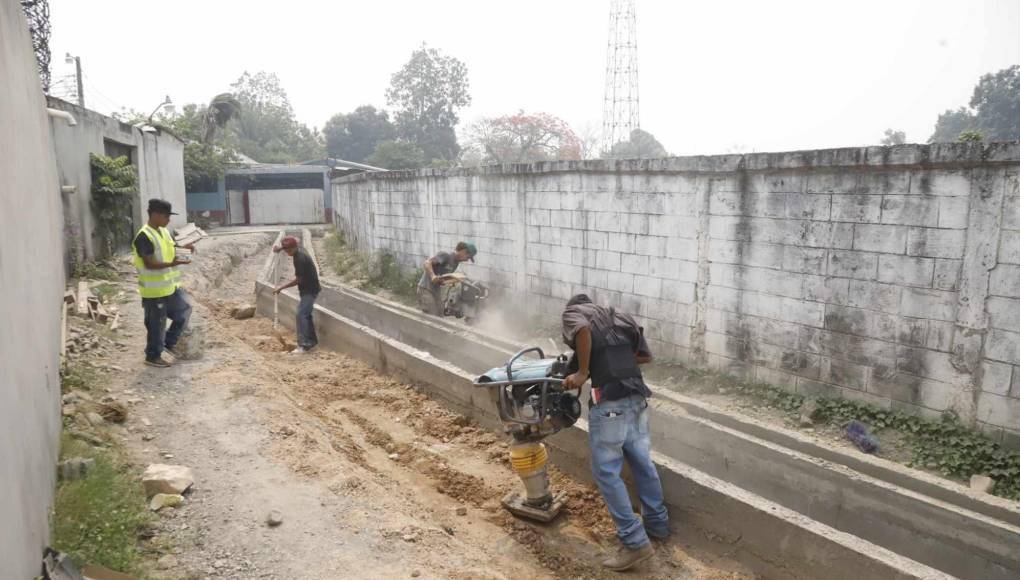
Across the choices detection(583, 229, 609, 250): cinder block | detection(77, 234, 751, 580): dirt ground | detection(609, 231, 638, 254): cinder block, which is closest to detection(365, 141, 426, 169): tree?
detection(583, 229, 609, 250): cinder block

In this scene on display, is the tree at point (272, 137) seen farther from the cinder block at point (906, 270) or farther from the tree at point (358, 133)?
the cinder block at point (906, 270)

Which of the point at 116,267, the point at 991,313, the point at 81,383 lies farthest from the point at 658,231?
the point at 116,267

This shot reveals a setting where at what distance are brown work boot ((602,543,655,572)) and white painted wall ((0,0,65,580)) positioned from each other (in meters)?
2.88

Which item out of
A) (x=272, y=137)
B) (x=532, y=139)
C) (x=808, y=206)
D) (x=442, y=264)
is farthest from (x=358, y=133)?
(x=808, y=206)

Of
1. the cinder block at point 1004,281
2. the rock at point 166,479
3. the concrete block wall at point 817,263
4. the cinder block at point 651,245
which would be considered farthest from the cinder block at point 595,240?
the rock at point 166,479

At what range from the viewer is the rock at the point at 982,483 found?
465cm

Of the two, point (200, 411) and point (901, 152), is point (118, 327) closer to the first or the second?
point (200, 411)

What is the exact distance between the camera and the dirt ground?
3.71 meters

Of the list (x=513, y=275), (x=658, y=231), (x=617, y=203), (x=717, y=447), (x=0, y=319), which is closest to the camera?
(x=0, y=319)

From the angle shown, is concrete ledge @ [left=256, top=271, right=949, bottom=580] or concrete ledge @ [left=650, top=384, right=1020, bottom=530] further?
concrete ledge @ [left=650, top=384, right=1020, bottom=530]

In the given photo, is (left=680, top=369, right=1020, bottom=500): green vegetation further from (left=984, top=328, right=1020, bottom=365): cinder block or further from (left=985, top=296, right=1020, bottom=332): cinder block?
(left=985, top=296, right=1020, bottom=332): cinder block

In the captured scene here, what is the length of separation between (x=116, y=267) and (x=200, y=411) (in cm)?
708

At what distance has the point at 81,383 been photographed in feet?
18.9

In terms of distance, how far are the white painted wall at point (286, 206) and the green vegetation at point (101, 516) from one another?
94.3ft
